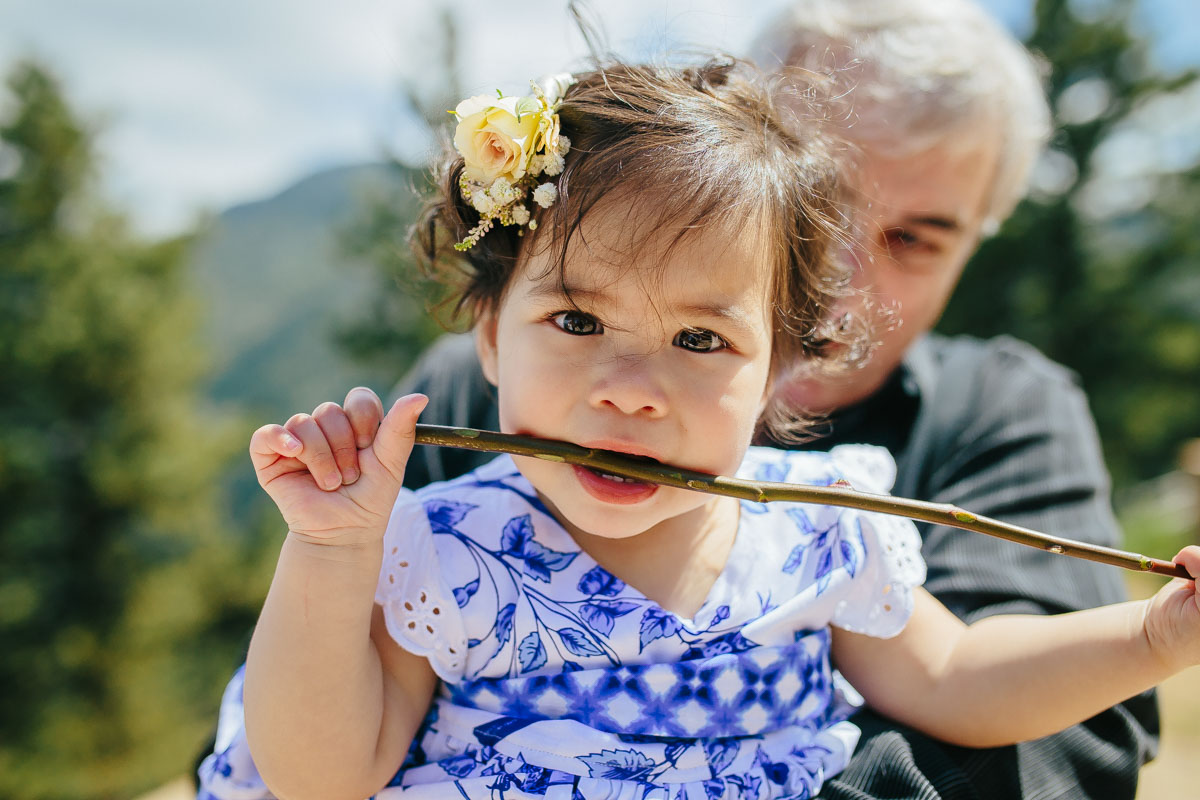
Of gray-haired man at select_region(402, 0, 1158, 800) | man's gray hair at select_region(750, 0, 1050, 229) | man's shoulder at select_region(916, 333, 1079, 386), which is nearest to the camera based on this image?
gray-haired man at select_region(402, 0, 1158, 800)

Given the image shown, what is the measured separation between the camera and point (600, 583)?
1609mm

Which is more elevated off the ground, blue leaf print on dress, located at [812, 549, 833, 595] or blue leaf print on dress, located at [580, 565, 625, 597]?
blue leaf print on dress, located at [580, 565, 625, 597]

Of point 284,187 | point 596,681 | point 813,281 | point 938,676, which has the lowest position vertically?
point 284,187

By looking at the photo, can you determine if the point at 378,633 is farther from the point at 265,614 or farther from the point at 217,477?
the point at 217,477

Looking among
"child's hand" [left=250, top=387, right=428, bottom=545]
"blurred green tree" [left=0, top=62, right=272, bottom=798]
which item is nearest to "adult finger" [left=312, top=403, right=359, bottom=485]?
"child's hand" [left=250, top=387, right=428, bottom=545]

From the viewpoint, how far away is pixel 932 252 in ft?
8.13

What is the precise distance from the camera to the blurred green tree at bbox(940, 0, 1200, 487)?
14.6m

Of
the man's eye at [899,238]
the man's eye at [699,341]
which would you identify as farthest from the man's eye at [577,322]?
the man's eye at [899,238]

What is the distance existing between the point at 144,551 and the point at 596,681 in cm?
1394

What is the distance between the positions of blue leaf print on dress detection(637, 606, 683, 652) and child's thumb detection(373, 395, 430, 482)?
0.52m

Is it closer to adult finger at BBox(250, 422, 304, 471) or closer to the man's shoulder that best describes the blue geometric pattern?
adult finger at BBox(250, 422, 304, 471)

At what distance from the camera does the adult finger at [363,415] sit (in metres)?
1.41

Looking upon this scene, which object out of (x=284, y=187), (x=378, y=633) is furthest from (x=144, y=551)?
(x=284, y=187)

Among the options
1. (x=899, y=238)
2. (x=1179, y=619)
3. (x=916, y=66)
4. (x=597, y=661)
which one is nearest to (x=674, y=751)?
(x=597, y=661)
